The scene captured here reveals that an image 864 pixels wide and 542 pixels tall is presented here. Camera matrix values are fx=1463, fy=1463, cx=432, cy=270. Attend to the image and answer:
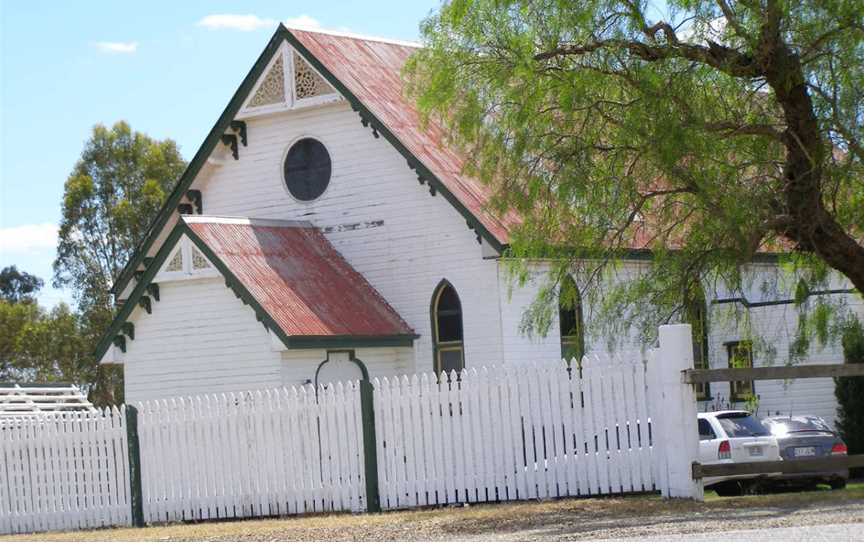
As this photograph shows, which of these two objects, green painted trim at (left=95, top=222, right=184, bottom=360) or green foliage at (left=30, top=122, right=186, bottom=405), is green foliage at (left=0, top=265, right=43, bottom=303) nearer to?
green foliage at (left=30, top=122, right=186, bottom=405)

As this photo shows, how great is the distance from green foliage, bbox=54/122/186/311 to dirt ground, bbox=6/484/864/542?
34775 millimetres

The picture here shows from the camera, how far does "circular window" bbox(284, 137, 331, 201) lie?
29344 mm

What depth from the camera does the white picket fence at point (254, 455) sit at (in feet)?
66.4

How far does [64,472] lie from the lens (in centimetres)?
2255

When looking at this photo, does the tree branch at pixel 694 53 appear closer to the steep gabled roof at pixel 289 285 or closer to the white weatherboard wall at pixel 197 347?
the steep gabled roof at pixel 289 285

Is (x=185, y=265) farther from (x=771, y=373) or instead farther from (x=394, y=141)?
(x=771, y=373)

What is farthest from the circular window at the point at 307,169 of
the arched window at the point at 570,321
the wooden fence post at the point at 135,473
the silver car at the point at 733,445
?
the silver car at the point at 733,445

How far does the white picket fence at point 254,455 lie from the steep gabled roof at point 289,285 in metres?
3.81

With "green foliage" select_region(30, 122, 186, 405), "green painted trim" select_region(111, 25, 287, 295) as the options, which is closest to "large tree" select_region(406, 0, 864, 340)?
"green painted trim" select_region(111, 25, 287, 295)

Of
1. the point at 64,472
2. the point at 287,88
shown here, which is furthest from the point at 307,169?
the point at 64,472

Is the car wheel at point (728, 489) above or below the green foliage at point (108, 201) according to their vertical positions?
below

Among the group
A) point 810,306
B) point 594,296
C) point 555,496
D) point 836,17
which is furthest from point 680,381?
point 810,306

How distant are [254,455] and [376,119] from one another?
8761 mm

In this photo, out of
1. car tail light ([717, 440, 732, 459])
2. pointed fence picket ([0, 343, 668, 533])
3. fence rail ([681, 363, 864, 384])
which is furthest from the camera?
car tail light ([717, 440, 732, 459])
